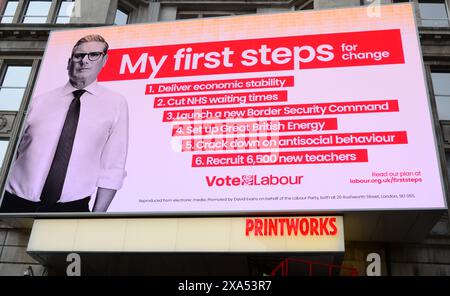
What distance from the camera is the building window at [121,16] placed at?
21.5m

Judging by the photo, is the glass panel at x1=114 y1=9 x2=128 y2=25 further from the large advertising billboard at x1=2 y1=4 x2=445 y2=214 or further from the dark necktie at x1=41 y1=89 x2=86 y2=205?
the dark necktie at x1=41 y1=89 x2=86 y2=205

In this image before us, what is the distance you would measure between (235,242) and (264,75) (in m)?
4.88

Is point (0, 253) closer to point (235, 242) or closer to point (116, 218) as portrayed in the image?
point (116, 218)

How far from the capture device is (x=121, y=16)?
2175 cm

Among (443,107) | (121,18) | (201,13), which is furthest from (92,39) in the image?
(443,107)

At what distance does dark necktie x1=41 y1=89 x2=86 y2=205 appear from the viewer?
46.7ft

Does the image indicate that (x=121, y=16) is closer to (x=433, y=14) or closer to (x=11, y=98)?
(x=11, y=98)

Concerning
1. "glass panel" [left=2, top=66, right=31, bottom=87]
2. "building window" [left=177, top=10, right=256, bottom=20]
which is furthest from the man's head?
"building window" [left=177, top=10, right=256, bottom=20]

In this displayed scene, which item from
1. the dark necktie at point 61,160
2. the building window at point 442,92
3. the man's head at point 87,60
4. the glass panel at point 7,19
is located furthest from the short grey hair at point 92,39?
the building window at point 442,92

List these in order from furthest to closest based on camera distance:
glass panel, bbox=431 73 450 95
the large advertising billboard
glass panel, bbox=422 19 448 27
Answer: glass panel, bbox=422 19 448 27 → glass panel, bbox=431 73 450 95 → the large advertising billboard

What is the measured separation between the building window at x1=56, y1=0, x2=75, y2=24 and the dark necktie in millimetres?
6275

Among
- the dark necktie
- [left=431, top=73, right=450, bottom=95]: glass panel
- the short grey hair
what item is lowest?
the dark necktie
